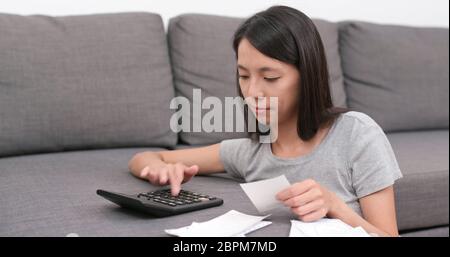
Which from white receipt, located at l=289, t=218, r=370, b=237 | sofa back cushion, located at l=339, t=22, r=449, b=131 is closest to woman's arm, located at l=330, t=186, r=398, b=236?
white receipt, located at l=289, t=218, r=370, b=237

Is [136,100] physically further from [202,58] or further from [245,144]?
[245,144]

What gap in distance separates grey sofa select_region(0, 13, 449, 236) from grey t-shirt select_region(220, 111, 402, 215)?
0.44 feet

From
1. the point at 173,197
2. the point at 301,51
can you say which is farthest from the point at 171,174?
the point at 301,51

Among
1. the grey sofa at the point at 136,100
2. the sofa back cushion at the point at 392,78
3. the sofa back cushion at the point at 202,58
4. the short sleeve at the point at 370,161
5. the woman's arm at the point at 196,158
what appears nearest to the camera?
the short sleeve at the point at 370,161

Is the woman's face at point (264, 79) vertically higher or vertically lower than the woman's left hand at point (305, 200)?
higher

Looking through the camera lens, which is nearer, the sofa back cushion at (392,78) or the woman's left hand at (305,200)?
the woman's left hand at (305,200)

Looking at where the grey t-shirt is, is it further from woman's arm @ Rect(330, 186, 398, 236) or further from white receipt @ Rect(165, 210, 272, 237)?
white receipt @ Rect(165, 210, 272, 237)

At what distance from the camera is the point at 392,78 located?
7.53 feet

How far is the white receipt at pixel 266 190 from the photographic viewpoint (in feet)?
3.23

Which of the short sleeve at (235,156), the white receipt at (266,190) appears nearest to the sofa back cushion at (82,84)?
the short sleeve at (235,156)

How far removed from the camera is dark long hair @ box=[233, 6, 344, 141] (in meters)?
1.17

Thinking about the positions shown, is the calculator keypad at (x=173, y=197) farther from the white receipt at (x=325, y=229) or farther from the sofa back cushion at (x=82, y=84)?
the sofa back cushion at (x=82, y=84)

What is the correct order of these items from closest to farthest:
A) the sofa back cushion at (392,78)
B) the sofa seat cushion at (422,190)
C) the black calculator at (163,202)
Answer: the black calculator at (163,202), the sofa seat cushion at (422,190), the sofa back cushion at (392,78)
